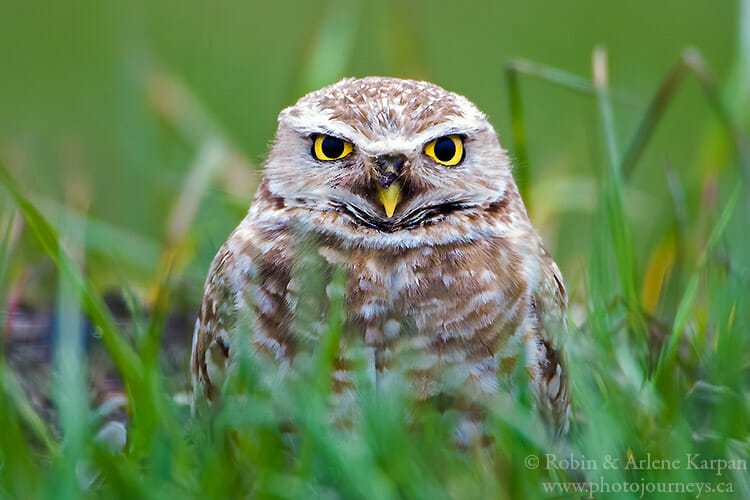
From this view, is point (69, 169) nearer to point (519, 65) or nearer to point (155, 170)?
point (155, 170)

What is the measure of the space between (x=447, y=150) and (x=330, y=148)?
335 mm

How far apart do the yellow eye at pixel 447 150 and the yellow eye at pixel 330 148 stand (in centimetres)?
23

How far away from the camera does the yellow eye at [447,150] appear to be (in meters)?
2.77

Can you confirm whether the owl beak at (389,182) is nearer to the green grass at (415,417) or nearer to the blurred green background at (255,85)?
the green grass at (415,417)

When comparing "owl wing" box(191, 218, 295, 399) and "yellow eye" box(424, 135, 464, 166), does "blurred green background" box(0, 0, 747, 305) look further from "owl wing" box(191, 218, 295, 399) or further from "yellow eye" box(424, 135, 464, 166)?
"yellow eye" box(424, 135, 464, 166)

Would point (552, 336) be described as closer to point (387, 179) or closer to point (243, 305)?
point (387, 179)

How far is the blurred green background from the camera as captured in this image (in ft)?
14.6

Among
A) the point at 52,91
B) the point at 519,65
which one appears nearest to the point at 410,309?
the point at 519,65

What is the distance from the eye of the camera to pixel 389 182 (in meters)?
2.64

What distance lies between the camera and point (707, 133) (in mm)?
4344

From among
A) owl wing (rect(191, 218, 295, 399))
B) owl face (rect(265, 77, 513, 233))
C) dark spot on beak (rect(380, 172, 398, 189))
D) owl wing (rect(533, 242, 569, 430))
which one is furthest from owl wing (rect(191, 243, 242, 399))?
owl wing (rect(533, 242, 569, 430))

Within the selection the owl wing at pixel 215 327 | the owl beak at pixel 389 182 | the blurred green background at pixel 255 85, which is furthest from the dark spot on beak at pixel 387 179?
the blurred green background at pixel 255 85

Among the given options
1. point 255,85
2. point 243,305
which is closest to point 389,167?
point 243,305

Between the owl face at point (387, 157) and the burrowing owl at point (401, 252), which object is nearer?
the burrowing owl at point (401, 252)
